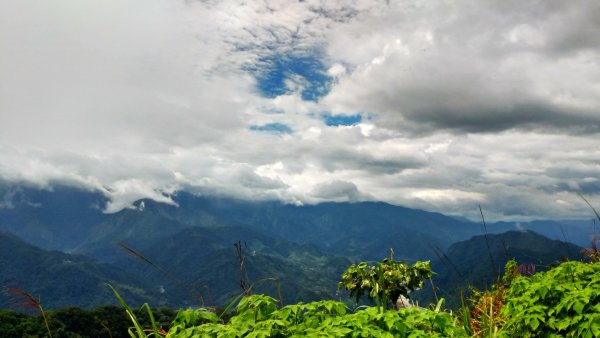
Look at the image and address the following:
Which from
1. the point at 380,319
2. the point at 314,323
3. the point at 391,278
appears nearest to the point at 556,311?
the point at 380,319

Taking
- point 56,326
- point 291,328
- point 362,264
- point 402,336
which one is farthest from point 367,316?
point 56,326

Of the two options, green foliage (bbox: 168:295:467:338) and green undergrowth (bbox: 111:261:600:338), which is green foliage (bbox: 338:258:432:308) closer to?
green undergrowth (bbox: 111:261:600:338)

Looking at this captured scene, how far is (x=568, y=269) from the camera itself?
29.8ft

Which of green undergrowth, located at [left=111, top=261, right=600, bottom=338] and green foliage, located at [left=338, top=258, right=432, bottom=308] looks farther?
green foliage, located at [left=338, top=258, right=432, bottom=308]

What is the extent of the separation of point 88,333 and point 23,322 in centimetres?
2410

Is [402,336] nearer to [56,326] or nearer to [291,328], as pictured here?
[291,328]

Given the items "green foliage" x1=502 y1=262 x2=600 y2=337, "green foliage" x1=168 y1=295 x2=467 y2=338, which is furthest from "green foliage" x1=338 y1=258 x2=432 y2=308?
"green foliage" x1=168 y1=295 x2=467 y2=338

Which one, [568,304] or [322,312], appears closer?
[322,312]

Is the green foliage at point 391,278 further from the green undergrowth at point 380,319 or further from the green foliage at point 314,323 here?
the green foliage at point 314,323

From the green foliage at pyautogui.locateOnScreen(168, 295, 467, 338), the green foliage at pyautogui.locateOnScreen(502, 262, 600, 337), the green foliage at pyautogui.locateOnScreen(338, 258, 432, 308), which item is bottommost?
the green foliage at pyautogui.locateOnScreen(338, 258, 432, 308)

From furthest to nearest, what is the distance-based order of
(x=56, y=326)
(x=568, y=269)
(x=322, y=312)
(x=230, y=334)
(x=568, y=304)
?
(x=56, y=326)
(x=568, y=269)
(x=568, y=304)
(x=322, y=312)
(x=230, y=334)

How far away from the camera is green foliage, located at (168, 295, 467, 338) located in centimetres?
495

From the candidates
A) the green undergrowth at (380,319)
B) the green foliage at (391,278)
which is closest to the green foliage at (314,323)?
the green undergrowth at (380,319)

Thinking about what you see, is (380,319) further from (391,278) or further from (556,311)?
(391,278)
